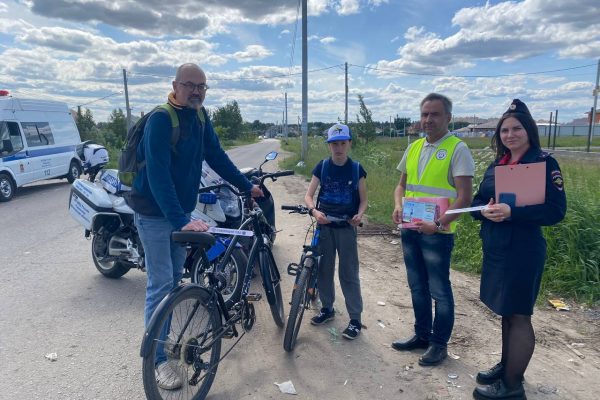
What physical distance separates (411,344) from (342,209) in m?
1.29

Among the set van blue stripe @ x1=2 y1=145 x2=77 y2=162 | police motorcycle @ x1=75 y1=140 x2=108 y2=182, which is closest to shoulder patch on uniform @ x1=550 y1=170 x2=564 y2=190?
police motorcycle @ x1=75 y1=140 x2=108 y2=182

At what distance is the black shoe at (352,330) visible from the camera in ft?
12.6

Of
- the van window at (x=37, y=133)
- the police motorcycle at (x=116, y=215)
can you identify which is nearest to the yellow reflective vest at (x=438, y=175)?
the police motorcycle at (x=116, y=215)

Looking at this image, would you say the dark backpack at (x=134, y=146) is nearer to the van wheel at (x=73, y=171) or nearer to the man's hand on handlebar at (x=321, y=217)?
the man's hand on handlebar at (x=321, y=217)

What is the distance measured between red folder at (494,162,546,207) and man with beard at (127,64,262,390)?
6.34 feet

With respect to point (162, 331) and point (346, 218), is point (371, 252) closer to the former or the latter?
point (346, 218)

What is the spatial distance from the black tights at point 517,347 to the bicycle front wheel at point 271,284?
6.18ft

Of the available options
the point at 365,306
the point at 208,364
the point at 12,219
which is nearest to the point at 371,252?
the point at 365,306

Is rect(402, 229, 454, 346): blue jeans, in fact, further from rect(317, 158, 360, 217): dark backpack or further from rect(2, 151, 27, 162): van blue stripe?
rect(2, 151, 27, 162): van blue stripe

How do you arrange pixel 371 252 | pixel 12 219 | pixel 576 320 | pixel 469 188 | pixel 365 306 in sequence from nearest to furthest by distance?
pixel 469 188
pixel 576 320
pixel 365 306
pixel 371 252
pixel 12 219

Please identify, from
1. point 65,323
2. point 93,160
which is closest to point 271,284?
point 65,323

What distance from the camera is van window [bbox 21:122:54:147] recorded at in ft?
41.8

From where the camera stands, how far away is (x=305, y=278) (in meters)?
3.65

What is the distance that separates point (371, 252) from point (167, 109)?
14.4 ft
